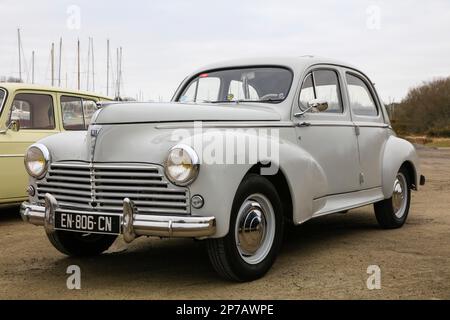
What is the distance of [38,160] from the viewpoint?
4.61 metres

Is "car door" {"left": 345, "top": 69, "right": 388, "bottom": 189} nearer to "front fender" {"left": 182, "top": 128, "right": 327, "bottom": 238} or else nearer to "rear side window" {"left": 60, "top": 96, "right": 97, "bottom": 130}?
"front fender" {"left": 182, "top": 128, "right": 327, "bottom": 238}

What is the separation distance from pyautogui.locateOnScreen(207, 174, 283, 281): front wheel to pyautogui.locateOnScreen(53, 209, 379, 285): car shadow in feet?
0.66

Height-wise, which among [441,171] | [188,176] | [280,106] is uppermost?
[280,106]

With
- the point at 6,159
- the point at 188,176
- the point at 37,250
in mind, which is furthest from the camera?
the point at 6,159

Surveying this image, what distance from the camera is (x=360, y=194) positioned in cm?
586

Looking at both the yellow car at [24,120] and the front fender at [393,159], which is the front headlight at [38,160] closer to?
the yellow car at [24,120]

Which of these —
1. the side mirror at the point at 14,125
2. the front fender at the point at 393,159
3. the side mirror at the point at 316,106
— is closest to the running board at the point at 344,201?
the front fender at the point at 393,159

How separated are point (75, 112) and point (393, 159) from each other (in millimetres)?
4424

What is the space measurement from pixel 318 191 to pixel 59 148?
222cm

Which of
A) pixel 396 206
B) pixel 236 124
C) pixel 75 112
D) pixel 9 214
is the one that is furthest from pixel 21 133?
pixel 396 206

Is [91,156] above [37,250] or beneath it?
above

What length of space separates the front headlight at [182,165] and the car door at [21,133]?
3980mm
